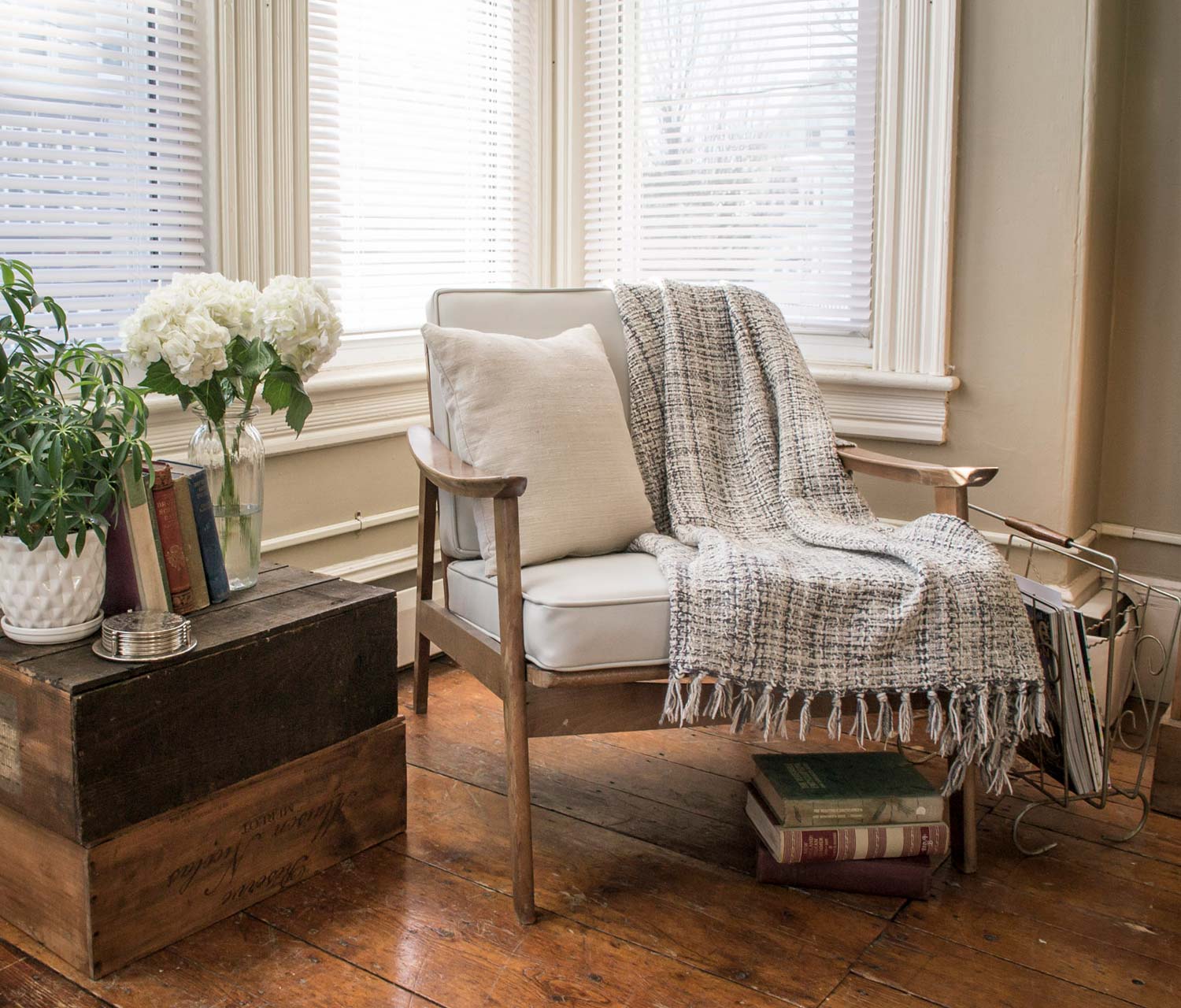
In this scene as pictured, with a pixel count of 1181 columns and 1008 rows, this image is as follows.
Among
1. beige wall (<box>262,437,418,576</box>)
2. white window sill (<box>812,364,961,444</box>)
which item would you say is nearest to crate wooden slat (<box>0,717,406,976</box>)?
beige wall (<box>262,437,418,576</box>)

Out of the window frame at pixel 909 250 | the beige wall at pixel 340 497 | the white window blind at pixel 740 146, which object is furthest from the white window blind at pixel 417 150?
the window frame at pixel 909 250

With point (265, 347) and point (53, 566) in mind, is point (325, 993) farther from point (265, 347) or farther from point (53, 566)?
point (265, 347)

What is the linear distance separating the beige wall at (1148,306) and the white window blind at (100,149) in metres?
1.97

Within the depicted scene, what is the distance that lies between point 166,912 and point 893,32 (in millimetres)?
2260

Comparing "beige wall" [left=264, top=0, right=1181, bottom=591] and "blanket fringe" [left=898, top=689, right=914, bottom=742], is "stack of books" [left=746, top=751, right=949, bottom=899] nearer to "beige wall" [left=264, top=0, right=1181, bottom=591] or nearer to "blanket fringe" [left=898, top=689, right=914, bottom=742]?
"blanket fringe" [left=898, top=689, right=914, bottom=742]

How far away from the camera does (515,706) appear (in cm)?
175

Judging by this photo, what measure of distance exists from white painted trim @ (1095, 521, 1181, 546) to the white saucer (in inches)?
85.4

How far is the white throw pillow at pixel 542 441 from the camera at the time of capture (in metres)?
2.00

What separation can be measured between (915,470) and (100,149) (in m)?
1.55

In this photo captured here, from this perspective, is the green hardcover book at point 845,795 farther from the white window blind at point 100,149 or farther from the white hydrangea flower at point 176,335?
the white window blind at point 100,149

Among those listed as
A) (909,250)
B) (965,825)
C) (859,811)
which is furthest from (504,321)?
(965,825)

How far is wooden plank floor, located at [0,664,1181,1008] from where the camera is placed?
62.0 inches

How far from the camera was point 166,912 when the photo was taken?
1.65m

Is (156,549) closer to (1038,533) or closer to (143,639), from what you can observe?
(143,639)
